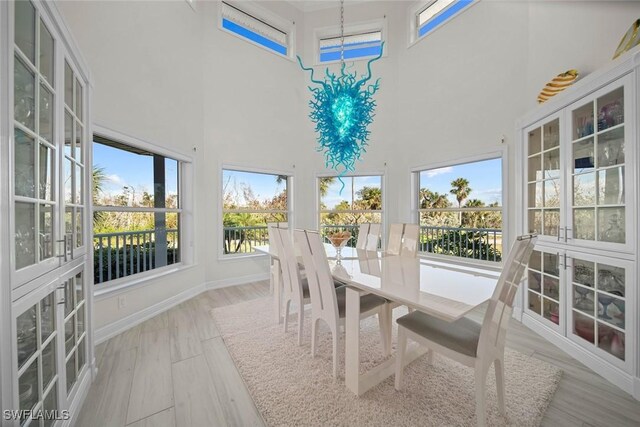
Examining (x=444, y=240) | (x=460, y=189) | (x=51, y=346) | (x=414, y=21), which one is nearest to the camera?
(x=51, y=346)

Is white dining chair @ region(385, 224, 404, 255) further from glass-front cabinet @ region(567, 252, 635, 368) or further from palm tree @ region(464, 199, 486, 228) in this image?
palm tree @ region(464, 199, 486, 228)

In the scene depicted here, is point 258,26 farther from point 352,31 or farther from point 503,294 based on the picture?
point 503,294

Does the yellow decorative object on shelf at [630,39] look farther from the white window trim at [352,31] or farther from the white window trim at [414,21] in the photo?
the white window trim at [352,31]

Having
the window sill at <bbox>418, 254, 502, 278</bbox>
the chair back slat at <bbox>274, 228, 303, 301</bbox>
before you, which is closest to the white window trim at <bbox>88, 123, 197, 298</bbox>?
the chair back slat at <bbox>274, 228, 303, 301</bbox>

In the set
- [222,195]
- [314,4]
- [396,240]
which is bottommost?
[396,240]

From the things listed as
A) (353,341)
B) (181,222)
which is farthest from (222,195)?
(353,341)

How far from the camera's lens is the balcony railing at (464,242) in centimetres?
360

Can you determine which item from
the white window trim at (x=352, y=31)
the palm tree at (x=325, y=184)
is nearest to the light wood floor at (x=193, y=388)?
the palm tree at (x=325, y=184)

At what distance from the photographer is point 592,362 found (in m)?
1.93

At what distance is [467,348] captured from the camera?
4.46ft

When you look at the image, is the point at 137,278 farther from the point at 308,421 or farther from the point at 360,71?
the point at 360,71

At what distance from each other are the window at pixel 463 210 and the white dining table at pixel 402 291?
82.1 inches

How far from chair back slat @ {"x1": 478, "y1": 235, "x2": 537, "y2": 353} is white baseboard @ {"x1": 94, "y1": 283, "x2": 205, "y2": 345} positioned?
122 inches

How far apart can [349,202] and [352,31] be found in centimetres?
325
